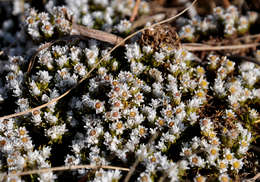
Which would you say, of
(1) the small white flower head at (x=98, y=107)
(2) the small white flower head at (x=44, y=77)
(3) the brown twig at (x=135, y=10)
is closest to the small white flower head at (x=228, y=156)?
(1) the small white flower head at (x=98, y=107)

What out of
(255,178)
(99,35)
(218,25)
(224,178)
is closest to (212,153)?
(224,178)

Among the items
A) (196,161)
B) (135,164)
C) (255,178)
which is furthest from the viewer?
(255,178)

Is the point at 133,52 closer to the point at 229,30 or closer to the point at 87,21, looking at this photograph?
the point at 87,21

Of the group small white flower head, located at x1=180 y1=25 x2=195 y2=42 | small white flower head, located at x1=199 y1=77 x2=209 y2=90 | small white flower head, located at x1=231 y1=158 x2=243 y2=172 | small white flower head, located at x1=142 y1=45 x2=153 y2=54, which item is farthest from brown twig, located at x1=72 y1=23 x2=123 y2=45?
small white flower head, located at x1=231 y1=158 x2=243 y2=172

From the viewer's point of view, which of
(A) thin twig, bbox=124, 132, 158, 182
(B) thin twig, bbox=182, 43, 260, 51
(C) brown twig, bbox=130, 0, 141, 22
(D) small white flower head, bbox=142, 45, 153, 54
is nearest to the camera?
(A) thin twig, bbox=124, 132, 158, 182

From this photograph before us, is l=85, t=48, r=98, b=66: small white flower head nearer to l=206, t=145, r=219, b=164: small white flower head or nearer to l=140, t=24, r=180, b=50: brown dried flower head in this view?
l=140, t=24, r=180, b=50: brown dried flower head

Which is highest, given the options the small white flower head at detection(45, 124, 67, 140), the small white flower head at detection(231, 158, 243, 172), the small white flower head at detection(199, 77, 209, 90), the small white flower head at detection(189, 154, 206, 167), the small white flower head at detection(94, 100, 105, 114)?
the small white flower head at detection(199, 77, 209, 90)

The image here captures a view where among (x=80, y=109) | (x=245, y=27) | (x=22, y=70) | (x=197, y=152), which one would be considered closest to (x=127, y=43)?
(x=80, y=109)

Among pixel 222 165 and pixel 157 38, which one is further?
pixel 157 38

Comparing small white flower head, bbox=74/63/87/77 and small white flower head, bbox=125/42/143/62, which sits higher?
small white flower head, bbox=125/42/143/62

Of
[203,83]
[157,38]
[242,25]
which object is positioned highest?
[242,25]

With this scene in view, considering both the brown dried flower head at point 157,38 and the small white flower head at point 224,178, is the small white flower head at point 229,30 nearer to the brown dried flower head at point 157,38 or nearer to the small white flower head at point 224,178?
the brown dried flower head at point 157,38
